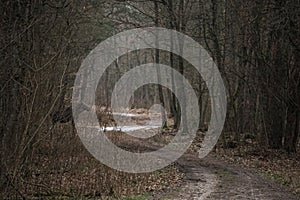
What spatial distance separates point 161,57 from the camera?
38750mm

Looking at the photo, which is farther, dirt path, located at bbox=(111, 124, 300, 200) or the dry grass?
the dry grass

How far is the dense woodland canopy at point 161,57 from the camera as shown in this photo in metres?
9.62

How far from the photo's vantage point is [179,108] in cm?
3080

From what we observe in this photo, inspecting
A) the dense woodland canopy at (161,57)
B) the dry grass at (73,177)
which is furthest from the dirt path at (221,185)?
the dense woodland canopy at (161,57)

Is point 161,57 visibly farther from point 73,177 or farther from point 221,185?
point 221,185

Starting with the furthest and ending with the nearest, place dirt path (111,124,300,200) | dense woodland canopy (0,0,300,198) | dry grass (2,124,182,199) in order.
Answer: dry grass (2,124,182,199), dirt path (111,124,300,200), dense woodland canopy (0,0,300,198)

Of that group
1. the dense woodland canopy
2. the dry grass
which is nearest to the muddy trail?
A: the dry grass

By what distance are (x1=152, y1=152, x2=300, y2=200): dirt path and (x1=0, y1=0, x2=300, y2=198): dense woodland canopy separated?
3580 mm

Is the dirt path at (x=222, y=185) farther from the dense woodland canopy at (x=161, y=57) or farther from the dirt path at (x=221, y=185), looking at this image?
the dense woodland canopy at (x=161, y=57)

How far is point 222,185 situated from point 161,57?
26379mm

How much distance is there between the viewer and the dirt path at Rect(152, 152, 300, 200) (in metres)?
11.5

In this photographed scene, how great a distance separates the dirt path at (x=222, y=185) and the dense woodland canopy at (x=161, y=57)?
3580 mm

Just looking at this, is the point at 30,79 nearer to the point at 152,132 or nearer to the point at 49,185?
the point at 49,185

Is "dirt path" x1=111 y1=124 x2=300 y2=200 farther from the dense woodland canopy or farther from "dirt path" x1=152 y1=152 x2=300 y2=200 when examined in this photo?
the dense woodland canopy
